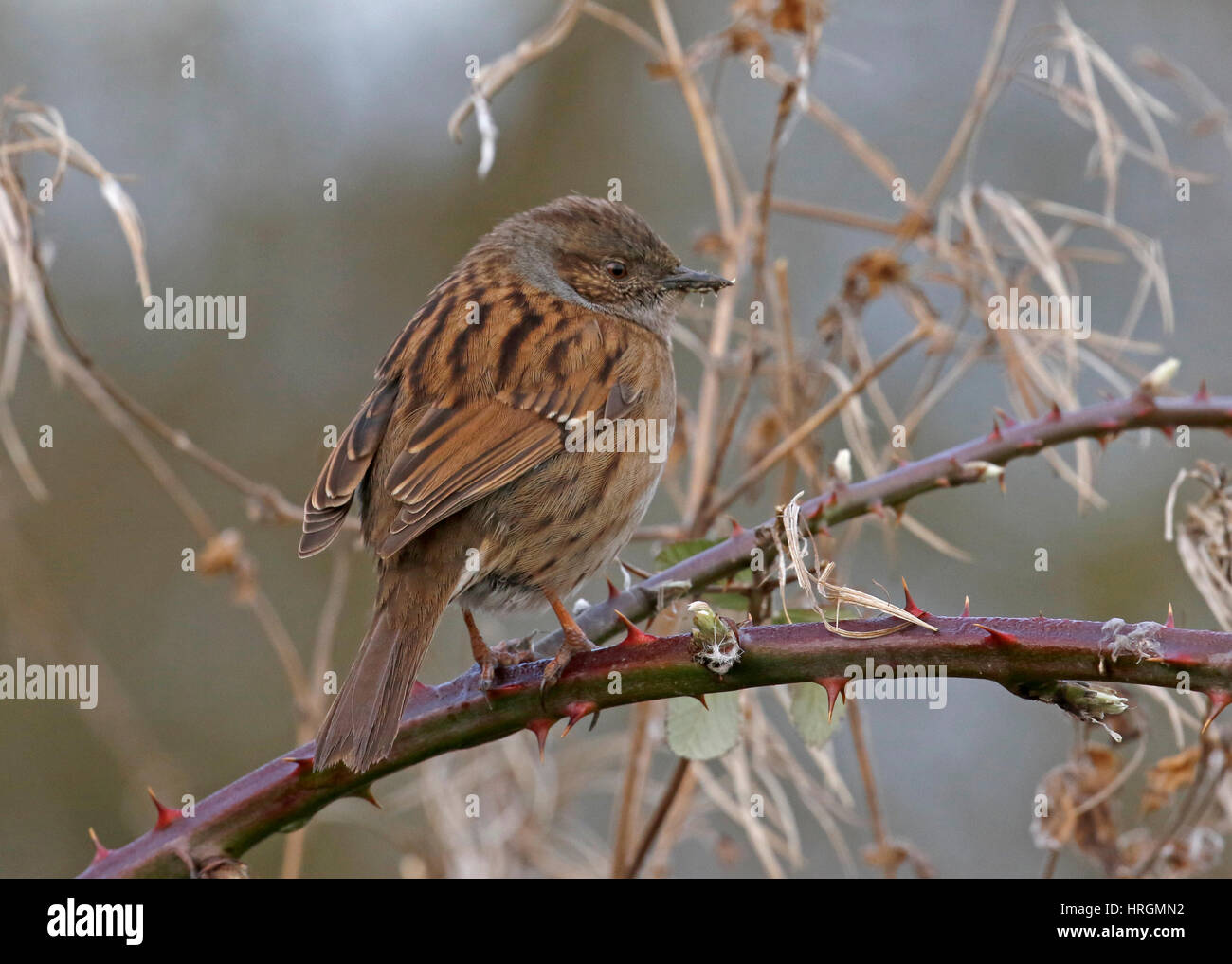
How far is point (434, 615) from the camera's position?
3.16 m

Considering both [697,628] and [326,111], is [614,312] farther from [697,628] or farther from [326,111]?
[326,111]

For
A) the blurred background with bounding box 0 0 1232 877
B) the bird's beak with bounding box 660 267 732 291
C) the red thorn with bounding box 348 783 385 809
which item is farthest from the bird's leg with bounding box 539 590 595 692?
the blurred background with bounding box 0 0 1232 877

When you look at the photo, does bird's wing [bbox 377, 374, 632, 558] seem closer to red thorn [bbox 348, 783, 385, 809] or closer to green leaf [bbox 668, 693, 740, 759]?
red thorn [bbox 348, 783, 385, 809]

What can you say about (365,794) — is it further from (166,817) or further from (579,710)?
(579,710)

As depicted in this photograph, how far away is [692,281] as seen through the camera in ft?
13.7

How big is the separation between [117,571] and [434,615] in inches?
211

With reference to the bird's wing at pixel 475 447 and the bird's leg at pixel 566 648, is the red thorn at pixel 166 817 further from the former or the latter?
the bird's wing at pixel 475 447

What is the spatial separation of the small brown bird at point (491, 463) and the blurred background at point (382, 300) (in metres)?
3.07

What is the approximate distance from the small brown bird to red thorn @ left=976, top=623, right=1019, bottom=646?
104 cm

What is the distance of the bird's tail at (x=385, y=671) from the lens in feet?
8.13

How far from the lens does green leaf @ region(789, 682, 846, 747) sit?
2650mm

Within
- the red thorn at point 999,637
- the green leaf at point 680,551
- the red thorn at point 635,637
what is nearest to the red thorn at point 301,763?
the red thorn at point 635,637

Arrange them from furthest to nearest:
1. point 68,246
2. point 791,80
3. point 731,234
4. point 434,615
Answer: point 68,246
point 731,234
point 791,80
point 434,615
